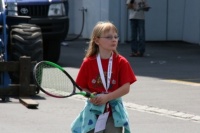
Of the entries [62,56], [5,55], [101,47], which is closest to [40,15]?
[62,56]

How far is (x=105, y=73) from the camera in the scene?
679 cm

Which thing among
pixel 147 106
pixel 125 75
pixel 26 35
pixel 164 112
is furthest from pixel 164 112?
pixel 125 75

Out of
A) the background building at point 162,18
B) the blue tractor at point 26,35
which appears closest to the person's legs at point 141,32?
the blue tractor at point 26,35

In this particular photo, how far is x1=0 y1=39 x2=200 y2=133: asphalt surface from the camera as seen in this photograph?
1003cm

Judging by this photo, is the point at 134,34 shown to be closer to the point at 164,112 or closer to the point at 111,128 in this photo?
the point at 164,112

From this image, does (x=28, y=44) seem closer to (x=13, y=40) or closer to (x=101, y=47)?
(x=13, y=40)

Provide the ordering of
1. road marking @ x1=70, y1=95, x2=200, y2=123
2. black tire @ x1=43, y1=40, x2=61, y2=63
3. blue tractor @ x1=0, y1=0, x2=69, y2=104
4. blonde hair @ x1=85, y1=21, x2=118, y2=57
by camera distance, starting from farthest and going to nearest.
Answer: black tire @ x1=43, y1=40, x2=61, y2=63 → blue tractor @ x1=0, y1=0, x2=69, y2=104 → road marking @ x1=70, y1=95, x2=200, y2=123 → blonde hair @ x1=85, y1=21, x2=118, y2=57

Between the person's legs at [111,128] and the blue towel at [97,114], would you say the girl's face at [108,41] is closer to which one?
the blue towel at [97,114]

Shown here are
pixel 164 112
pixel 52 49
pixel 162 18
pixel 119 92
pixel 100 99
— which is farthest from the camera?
pixel 162 18

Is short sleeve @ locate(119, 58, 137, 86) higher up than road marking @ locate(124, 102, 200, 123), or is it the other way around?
short sleeve @ locate(119, 58, 137, 86)

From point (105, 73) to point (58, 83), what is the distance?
462mm

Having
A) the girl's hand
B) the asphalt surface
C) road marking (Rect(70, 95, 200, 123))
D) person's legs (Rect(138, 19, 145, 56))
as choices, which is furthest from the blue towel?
person's legs (Rect(138, 19, 145, 56))

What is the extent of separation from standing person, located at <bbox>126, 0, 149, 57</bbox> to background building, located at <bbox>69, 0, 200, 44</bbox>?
3.60 meters

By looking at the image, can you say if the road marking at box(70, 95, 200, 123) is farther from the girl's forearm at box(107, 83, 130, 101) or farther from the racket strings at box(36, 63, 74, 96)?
the girl's forearm at box(107, 83, 130, 101)
